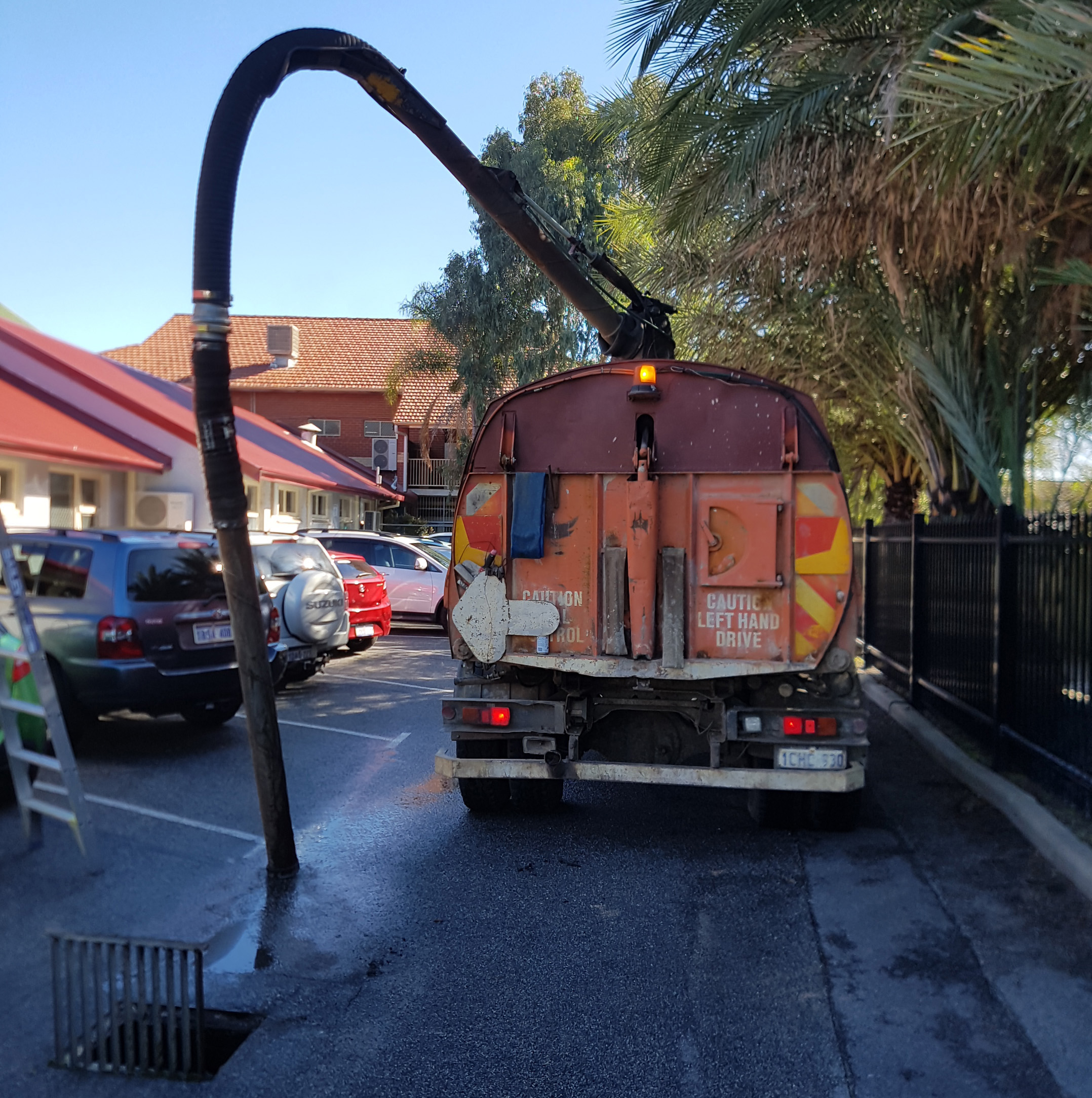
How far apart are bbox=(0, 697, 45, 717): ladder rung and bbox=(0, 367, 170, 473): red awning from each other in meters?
8.91

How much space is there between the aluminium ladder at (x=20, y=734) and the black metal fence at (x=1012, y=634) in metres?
5.63

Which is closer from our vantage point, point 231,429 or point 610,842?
point 231,429

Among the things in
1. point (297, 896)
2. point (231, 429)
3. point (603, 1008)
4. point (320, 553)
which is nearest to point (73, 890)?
point (297, 896)

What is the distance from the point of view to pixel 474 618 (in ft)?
21.4

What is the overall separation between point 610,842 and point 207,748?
4.11 meters

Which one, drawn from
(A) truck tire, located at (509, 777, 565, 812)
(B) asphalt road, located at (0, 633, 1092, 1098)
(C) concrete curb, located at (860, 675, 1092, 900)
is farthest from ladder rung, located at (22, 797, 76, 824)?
(C) concrete curb, located at (860, 675, 1092, 900)

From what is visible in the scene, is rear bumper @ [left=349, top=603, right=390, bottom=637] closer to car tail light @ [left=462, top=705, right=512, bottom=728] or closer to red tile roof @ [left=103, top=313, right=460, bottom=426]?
car tail light @ [left=462, top=705, right=512, bottom=728]

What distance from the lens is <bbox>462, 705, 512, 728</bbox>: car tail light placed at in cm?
652

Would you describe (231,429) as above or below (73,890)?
above

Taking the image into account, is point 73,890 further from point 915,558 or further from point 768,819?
point 915,558

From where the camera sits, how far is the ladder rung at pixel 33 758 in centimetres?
540

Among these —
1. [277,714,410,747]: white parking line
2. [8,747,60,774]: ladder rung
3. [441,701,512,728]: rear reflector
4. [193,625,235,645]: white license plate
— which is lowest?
[277,714,410,747]: white parking line

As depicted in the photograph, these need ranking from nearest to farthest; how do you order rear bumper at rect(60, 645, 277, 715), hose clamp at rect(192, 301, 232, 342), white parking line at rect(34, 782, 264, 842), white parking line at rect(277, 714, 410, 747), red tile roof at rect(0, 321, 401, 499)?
1. hose clamp at rect(192, 301, 232, 342)
2. white parking line at rect(34, 782, 264, 842)
3. rear bumper at rect(60, 645, 277, 715)
4. white parking line at rect(277, 714, 410, 747)
5. red tile roof at rect(0, 321, 401, 499)

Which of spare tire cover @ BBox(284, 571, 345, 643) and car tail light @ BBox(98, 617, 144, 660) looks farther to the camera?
spare tire cover @ BBox(284, 571, 345, 643)
